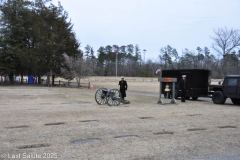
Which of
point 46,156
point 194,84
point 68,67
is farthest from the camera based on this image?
point 68,67

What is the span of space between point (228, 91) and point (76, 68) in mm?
26632

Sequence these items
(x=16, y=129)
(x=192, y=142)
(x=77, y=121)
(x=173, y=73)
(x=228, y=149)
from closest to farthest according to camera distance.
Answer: (x=228, y=149), (x=192, y=142), (x=16, y=129), (x=77, y=121), (x=173, y=73)

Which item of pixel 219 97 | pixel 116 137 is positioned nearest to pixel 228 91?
pixel 219 97

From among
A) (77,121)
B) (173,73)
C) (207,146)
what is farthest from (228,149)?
(173,73)

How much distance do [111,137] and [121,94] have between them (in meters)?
9.90

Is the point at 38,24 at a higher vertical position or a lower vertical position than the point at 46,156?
higher

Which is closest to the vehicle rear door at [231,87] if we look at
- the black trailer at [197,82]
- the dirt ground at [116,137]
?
the black trailer at [197,82]

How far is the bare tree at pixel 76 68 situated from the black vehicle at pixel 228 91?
80.6ft

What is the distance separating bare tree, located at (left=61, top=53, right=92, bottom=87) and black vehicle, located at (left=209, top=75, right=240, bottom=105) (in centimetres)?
2458

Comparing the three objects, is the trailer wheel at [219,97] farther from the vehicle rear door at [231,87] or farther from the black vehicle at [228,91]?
the vehicle rear door at [231,87]

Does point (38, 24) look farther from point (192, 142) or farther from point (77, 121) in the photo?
point (192, 142)

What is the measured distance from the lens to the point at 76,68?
41094mm

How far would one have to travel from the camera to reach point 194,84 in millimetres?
21281

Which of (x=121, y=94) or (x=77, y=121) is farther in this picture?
(x=121, y=94)
